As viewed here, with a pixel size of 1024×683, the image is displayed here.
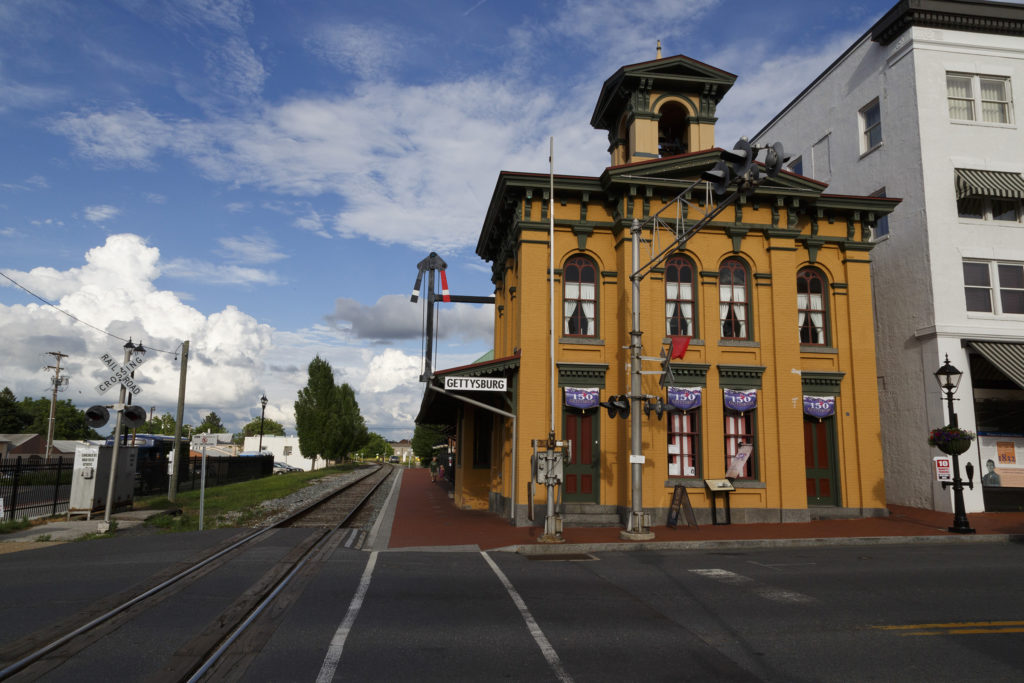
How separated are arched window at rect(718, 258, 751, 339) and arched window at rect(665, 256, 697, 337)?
34.1 inches

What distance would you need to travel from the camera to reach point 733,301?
17.9 m

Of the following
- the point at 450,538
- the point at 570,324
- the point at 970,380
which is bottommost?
the point at 450,538

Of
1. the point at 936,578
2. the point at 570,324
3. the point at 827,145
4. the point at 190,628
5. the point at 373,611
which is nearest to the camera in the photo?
the point at 190,628

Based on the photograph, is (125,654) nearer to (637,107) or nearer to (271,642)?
(271,642)

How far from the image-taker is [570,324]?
1756 cm

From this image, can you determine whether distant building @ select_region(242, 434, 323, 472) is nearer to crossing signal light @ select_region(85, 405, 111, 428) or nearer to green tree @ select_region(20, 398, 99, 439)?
green tree @ select_region(20, 398, 99, 439)

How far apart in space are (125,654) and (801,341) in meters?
17.8

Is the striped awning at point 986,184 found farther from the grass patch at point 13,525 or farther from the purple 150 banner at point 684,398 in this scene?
the grass patch at point 13,525

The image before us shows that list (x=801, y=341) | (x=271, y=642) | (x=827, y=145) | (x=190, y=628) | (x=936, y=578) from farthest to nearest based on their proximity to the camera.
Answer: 1. (x=827, y=145)
2. (x=801, y=341)
3. (x=936, y=578)
4. (x=190, y=628)
5. (x=271, y=642)

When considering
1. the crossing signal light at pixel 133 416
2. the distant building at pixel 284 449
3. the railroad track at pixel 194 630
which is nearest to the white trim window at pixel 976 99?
the railroad track at pixel 194 630

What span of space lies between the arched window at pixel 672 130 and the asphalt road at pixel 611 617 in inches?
541

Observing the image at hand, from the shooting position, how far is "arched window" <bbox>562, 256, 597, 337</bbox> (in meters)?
17.5

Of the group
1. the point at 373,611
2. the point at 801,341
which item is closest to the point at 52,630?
the point at 373,611

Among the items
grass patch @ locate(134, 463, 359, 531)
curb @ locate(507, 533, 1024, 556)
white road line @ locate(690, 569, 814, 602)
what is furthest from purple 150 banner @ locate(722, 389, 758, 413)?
grass patch @ locate(134, 463, 359, 531)
